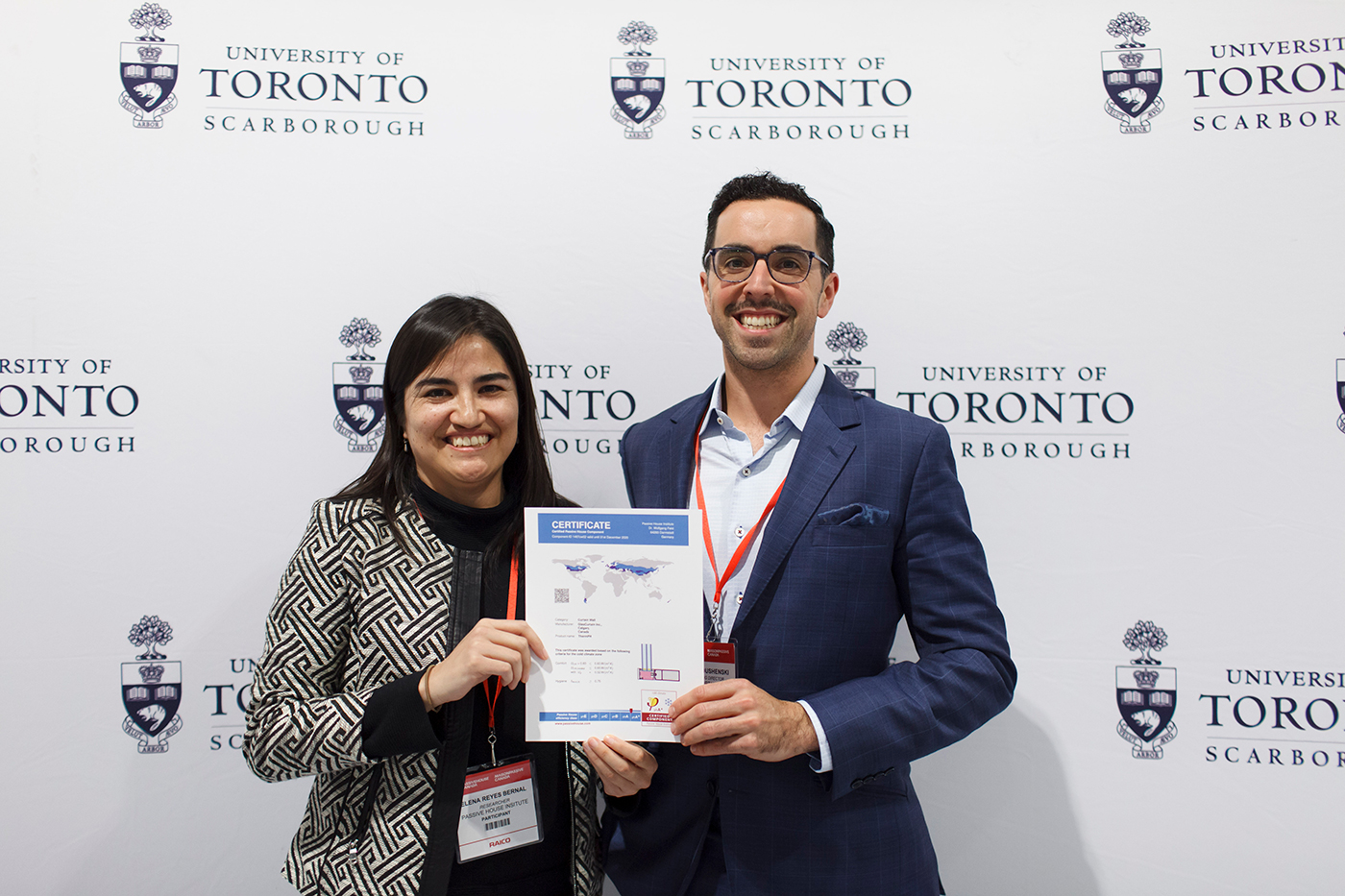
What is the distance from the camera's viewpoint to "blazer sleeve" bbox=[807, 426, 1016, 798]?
1.41m

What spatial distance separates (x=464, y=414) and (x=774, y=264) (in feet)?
2.56

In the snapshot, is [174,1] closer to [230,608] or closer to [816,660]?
[230,608]

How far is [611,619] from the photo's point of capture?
1.44 m

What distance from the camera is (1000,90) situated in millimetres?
2264

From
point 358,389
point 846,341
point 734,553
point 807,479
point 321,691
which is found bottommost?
point 321,691

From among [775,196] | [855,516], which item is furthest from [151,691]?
[775,196]

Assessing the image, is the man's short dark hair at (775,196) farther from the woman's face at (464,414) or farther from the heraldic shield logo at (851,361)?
the woman's face at (464,414)

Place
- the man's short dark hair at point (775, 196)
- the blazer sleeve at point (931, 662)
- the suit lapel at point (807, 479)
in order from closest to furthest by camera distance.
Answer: the blazer sleeve at point (931, 662)
the suit lapel at point (807, 479)
the man's short dark hair at point (775, 196)

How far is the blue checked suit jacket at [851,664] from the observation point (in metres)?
1.48

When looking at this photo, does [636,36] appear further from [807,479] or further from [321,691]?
[321,691]

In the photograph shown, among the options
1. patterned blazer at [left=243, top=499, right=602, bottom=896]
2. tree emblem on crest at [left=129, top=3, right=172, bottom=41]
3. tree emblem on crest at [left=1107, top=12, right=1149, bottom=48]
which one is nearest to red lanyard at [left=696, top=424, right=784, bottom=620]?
patterned blazer at [left=243, top=499, right=602, bottom=896]

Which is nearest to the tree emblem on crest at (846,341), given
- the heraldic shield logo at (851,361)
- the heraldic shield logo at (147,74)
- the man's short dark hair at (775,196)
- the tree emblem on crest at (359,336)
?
the heraldic shield logo at (851,361)

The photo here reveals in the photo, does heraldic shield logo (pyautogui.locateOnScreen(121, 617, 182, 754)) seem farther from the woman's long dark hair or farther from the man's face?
the man's face

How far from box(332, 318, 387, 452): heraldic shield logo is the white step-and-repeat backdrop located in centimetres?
2
